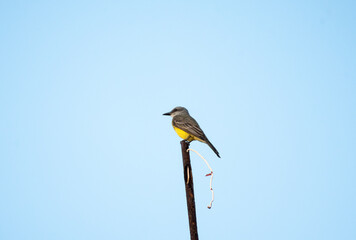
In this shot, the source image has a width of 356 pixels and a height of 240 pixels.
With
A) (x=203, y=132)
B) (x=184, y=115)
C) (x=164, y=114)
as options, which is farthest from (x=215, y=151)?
(x=164, y=114)

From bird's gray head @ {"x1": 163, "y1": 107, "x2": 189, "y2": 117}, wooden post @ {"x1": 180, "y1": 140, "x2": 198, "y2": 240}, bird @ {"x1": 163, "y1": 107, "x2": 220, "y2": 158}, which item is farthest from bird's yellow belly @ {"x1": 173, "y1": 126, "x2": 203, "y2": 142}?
wooden post @ {"x1": 180, "y1": 140, "x2": 198, "y2": 240}

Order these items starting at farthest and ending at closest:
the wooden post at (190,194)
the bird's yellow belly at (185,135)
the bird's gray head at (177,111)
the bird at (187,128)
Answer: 1. the bird's gray head at (177,111)
2. the bird's yellow belly at (185,135)
3. the bird at (187,128)
4. the wooden post at (190,194)

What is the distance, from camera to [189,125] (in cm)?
923

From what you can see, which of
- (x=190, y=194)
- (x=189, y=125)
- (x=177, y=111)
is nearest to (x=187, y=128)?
(x=189, y=125)

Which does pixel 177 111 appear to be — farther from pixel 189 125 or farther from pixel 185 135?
pixel 185 135

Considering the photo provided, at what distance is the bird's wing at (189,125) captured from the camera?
8.90 meters

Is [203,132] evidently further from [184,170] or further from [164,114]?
[184,170]

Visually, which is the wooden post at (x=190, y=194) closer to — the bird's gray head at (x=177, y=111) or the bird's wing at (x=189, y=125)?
the bird's wing at (x=189, y=125)

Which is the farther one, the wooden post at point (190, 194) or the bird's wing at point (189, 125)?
the bird's wing at point (189, 125)

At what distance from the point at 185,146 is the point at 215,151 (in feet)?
8.01

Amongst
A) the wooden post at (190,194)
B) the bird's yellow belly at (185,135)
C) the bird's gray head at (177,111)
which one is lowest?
the wooden post at (190,194)

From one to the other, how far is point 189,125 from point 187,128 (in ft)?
0.55

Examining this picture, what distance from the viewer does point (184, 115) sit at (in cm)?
997

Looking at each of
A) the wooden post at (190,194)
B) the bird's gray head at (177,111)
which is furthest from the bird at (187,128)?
the wooden post at (190,194)
